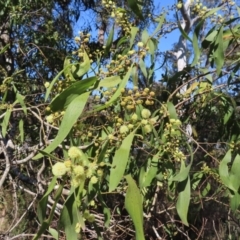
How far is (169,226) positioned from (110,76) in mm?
1556

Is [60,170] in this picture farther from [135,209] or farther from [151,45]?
[151,45]

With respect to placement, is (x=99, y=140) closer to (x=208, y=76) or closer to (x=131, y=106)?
(x=131, y=106)

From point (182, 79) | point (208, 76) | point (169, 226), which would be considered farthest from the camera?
point (169, 226)

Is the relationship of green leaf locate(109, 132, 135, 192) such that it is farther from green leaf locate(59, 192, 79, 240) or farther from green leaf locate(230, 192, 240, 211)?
green leaf locate(230, 192, 240, 211)

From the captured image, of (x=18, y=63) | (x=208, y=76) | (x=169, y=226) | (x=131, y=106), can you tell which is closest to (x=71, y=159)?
(x=131, y=106)

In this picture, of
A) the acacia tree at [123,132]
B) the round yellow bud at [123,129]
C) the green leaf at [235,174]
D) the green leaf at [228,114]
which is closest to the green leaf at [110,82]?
the acacia tree at [123,132]

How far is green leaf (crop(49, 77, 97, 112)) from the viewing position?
0.79 m

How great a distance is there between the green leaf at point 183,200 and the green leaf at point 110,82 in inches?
10.5

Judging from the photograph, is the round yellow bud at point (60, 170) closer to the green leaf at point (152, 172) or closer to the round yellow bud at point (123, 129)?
the round yellow bud at point (123, 129)

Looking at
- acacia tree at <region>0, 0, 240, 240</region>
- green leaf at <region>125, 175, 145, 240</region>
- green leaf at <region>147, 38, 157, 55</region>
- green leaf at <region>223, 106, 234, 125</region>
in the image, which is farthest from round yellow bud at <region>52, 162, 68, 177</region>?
green leaf at <region>223, 106, 234, 125</region>

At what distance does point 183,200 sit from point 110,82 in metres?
0.30

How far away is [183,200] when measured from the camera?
0.97 m

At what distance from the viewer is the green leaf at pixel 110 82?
95 cm

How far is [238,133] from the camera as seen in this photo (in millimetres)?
1444
